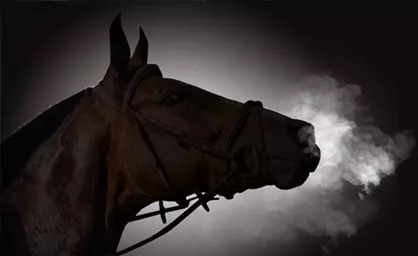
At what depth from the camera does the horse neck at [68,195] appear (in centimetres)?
87

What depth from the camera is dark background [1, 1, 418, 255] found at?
1.25 metres

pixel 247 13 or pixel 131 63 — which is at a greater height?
pixel 247 13

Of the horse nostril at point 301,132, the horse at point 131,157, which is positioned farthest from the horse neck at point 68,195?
the horse nostril at point 301,132

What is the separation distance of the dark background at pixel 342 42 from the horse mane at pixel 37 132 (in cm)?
32

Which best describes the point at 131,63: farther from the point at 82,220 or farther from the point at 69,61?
the point at 69,61

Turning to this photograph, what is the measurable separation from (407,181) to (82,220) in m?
0.71

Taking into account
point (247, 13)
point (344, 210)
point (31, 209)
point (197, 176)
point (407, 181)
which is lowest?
point (31, 209)

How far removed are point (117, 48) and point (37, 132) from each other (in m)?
0.18

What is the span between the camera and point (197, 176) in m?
0.85

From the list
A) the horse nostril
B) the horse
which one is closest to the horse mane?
the horse

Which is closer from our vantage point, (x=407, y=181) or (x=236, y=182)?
(x=236, y=182)

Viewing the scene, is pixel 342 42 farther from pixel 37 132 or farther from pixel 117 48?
pixel 37 132

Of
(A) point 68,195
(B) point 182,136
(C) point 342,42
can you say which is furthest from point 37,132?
(C) point 342,42

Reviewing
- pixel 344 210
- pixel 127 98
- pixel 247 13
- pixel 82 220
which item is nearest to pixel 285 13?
pixel 247 13
